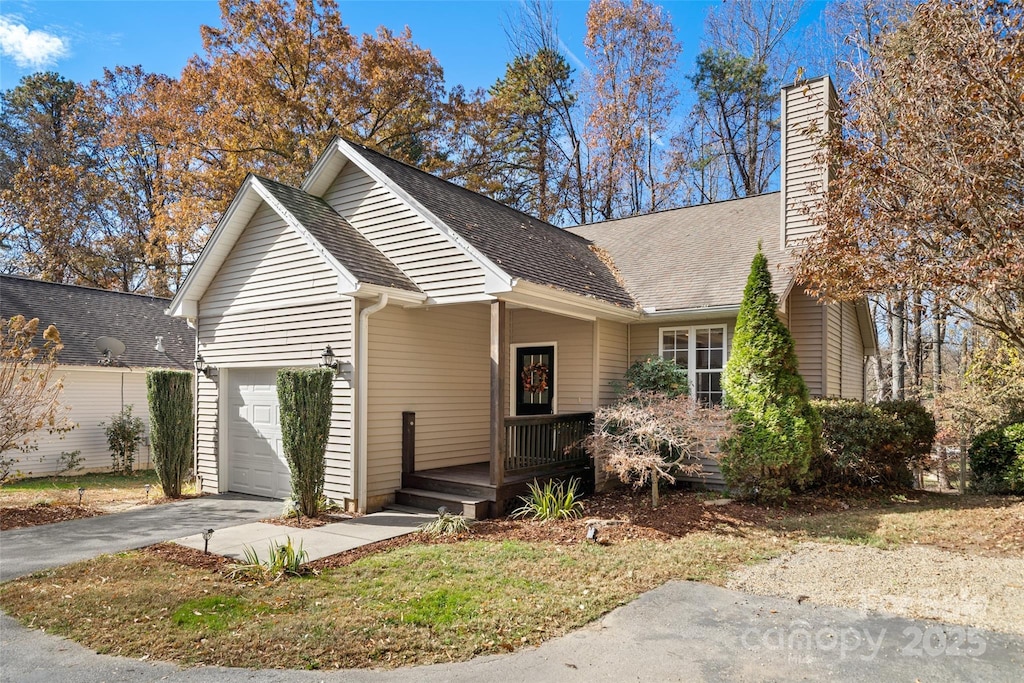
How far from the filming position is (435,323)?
10.2m

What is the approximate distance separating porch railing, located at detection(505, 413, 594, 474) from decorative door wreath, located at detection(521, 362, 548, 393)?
136 centimetres

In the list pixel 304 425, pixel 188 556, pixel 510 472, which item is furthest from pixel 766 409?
pixel 188 556

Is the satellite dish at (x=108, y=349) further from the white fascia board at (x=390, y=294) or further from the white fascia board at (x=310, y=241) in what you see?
the white fascia board at (x=390, y=294)

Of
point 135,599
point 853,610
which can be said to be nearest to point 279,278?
point 135,599

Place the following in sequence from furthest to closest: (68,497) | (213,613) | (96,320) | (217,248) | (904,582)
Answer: (96,320), (217,248), (68,497), (904,582), (213,613)

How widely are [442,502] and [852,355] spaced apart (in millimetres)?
10412

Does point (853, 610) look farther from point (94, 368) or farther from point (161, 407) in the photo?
point (94, 368)

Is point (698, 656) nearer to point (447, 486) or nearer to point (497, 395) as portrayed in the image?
point (497, 395)

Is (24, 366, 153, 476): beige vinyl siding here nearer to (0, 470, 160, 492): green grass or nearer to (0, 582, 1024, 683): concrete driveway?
(0, 470, 160, 492): green grass

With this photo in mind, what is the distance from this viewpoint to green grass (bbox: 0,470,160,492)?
12516mm

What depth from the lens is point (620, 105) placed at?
23.5 meters

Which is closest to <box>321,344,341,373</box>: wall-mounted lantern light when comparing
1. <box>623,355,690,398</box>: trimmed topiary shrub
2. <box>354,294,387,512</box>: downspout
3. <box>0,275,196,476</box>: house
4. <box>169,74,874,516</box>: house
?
<box>169,74,874,516</box>: house

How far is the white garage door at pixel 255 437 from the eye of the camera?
10.1 m

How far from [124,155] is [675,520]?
2574cm
